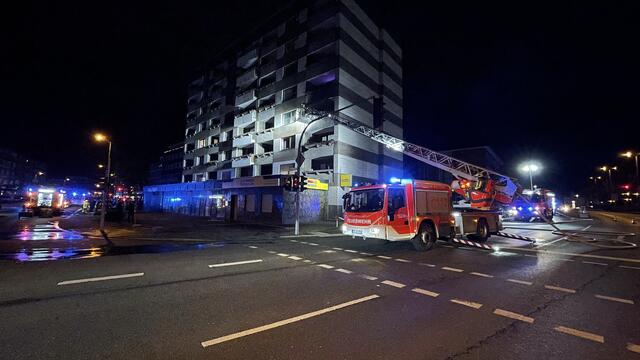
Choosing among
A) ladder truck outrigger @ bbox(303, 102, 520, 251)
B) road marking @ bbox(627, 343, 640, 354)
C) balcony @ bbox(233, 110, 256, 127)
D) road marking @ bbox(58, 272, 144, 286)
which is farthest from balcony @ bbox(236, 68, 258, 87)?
road marking @ bbox(627, 343, 640, 354)

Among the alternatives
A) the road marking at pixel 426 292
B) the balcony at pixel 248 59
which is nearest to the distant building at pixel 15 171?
the balcony at pixel 248 59

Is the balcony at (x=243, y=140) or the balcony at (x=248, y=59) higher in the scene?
the balcony at (x=248, y=59)

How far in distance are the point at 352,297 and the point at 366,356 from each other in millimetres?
2316

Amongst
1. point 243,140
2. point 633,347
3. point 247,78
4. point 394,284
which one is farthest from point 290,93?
point 633,347

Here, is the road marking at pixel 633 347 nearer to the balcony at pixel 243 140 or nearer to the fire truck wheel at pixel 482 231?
the fire truck wheel at pixel 482 231

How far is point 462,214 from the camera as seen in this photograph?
529 inches

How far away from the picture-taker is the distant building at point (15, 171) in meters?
88.6

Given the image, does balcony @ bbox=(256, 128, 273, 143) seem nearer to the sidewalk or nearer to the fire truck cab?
the sidewalk

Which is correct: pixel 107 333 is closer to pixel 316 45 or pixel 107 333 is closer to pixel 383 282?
pixel 383 282

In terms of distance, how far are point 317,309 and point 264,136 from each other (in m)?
36.1

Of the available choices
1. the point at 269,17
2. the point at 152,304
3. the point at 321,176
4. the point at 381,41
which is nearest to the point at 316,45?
the point at 381,41

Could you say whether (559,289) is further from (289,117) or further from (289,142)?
(289,117)

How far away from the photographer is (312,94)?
3403 cm

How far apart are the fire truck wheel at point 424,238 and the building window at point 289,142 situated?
981 inches
